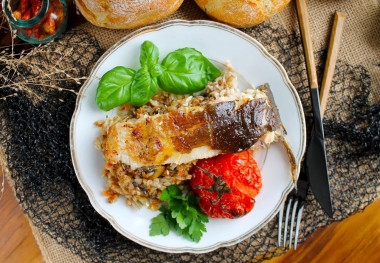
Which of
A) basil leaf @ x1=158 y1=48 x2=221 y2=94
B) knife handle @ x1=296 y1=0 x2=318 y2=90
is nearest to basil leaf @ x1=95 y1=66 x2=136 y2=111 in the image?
basil leaf @ x1=158 y1=48 x2=221 y2=94

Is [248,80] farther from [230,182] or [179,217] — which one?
[179,217]

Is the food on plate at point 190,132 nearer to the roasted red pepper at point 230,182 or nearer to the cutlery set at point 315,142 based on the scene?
the roasted red pepper at point 230,182

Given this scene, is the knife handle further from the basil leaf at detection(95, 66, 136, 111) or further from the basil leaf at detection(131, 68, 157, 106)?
the basil leaf at detection(95, 66, 136, 111)

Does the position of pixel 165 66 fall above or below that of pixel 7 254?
above

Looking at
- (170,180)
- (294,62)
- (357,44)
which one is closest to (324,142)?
(294,62)

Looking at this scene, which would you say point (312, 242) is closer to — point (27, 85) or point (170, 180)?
point (170, 180)

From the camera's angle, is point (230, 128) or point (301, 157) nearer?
point (230, 128)

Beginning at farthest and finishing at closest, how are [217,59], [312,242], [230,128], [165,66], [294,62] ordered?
1. [312,242]
2. [294,62]
3. [217,59]
4. [165,66]
5. [230,128]
